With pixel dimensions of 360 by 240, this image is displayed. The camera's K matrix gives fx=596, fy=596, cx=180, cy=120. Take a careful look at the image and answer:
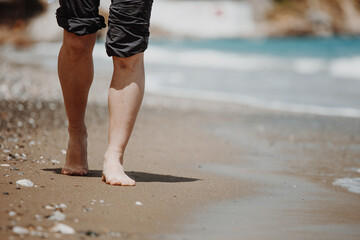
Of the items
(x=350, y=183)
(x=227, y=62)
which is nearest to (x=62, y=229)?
(x=350, y=183)

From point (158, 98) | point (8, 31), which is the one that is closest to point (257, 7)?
point (8, 31)

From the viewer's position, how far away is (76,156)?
2732mm

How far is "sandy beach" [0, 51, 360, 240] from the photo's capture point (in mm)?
2002

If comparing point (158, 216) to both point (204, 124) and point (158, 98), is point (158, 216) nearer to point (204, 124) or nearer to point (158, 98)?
point (204, 124)

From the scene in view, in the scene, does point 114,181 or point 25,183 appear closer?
point 25,183

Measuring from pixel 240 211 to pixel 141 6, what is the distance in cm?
95

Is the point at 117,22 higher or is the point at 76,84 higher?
the point at 117,22

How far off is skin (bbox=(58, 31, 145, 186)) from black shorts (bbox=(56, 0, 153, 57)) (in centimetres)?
6

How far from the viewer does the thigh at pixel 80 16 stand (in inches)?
100

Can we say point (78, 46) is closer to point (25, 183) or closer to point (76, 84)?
point (76, 84)

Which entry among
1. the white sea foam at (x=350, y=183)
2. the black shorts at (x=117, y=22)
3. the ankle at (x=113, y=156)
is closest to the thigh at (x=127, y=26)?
the black shorts at (x=117, y=22)

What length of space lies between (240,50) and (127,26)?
83.3ft

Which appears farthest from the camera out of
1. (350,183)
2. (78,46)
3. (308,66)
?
(308,66)

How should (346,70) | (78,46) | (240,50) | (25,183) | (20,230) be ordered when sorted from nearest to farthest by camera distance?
(20,230) → (25,183) → (78,46) → (346,70) → (240,50)
